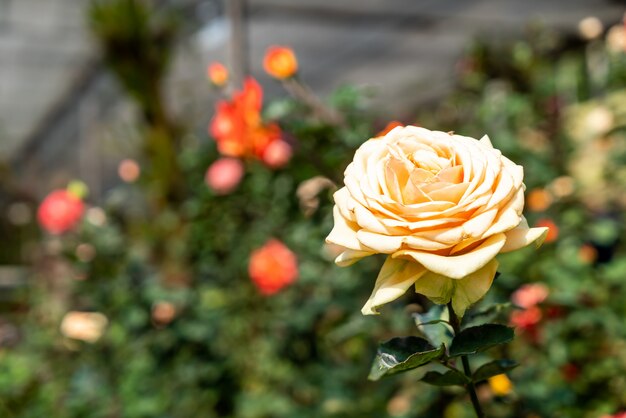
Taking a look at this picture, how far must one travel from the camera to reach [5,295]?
7.40 metres

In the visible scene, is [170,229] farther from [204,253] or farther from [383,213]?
[383,213]

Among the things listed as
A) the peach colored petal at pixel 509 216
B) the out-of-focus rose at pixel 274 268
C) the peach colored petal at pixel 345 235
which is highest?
the peach colored petal at pixel 509 216

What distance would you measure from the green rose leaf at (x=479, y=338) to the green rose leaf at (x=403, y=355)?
19 millimetres

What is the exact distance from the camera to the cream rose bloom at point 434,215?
1.88 feet

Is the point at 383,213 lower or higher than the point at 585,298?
higher

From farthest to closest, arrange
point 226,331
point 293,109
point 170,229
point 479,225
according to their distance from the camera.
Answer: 1. point 170,229
2. point 226,331
3. point 293,109
4. point 479,225

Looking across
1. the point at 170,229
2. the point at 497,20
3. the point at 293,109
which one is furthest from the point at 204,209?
the point at 497,20

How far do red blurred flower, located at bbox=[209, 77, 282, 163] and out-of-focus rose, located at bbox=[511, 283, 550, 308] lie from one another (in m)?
0.59

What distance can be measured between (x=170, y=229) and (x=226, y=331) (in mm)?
923

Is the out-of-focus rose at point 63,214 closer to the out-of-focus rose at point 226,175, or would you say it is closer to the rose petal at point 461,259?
the out-of-focus rose at point 226,175

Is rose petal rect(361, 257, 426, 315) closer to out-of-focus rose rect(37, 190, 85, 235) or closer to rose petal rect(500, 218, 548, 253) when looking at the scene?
rose petal rect(500, 218, 548, 253)

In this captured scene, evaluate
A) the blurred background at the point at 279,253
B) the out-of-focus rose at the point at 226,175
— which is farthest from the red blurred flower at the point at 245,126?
the out-of-focus rose at the point at 226,175

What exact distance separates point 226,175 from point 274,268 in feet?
1.01

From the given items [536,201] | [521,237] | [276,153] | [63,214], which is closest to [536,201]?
[536,201]
